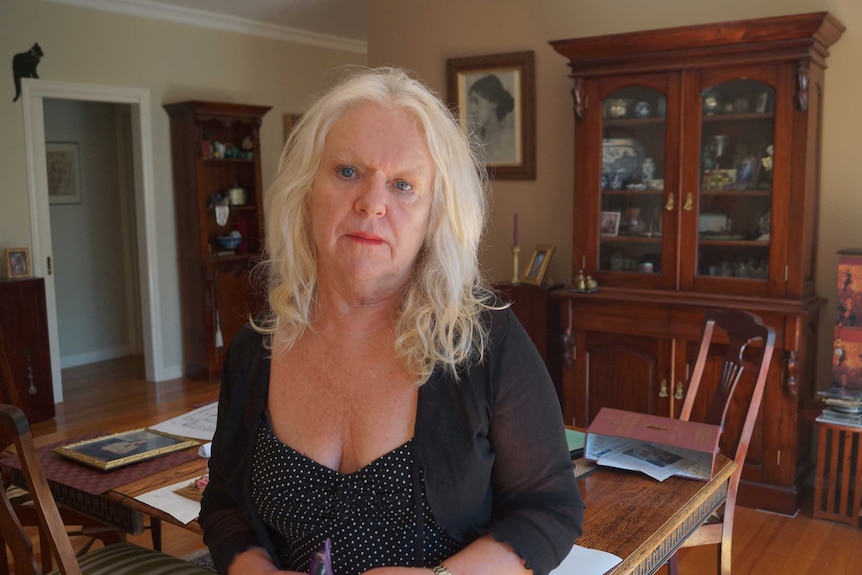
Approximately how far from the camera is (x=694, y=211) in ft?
11.7

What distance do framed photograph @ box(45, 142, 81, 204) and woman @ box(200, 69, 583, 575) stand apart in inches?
224

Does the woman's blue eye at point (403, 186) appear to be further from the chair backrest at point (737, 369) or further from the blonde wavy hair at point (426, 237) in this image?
the chair backrest at point (737, 369)

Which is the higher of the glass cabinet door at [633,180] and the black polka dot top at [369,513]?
the glass cabinet door at [633,180]

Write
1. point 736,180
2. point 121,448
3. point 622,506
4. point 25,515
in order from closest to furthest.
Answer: point 622,506
point 121,448
point 25,515
point 736,180

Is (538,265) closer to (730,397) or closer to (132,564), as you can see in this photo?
(730,397)

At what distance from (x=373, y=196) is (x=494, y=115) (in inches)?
134

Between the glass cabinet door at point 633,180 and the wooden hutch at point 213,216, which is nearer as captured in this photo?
the glass cabinet door at point 633,180

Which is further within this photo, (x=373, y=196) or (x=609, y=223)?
(x=609, y=223)

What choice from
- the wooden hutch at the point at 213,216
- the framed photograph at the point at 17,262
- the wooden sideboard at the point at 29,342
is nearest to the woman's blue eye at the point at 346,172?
the wooden sideboard at the point at 29,342

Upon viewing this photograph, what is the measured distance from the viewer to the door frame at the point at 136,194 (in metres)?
5.14

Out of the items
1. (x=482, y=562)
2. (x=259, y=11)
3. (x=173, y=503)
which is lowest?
(x=173, y=503)

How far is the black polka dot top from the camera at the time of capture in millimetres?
1153

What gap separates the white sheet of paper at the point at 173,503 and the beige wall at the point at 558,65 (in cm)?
291

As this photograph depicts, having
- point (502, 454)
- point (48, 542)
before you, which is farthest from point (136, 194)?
point (502, 454)
